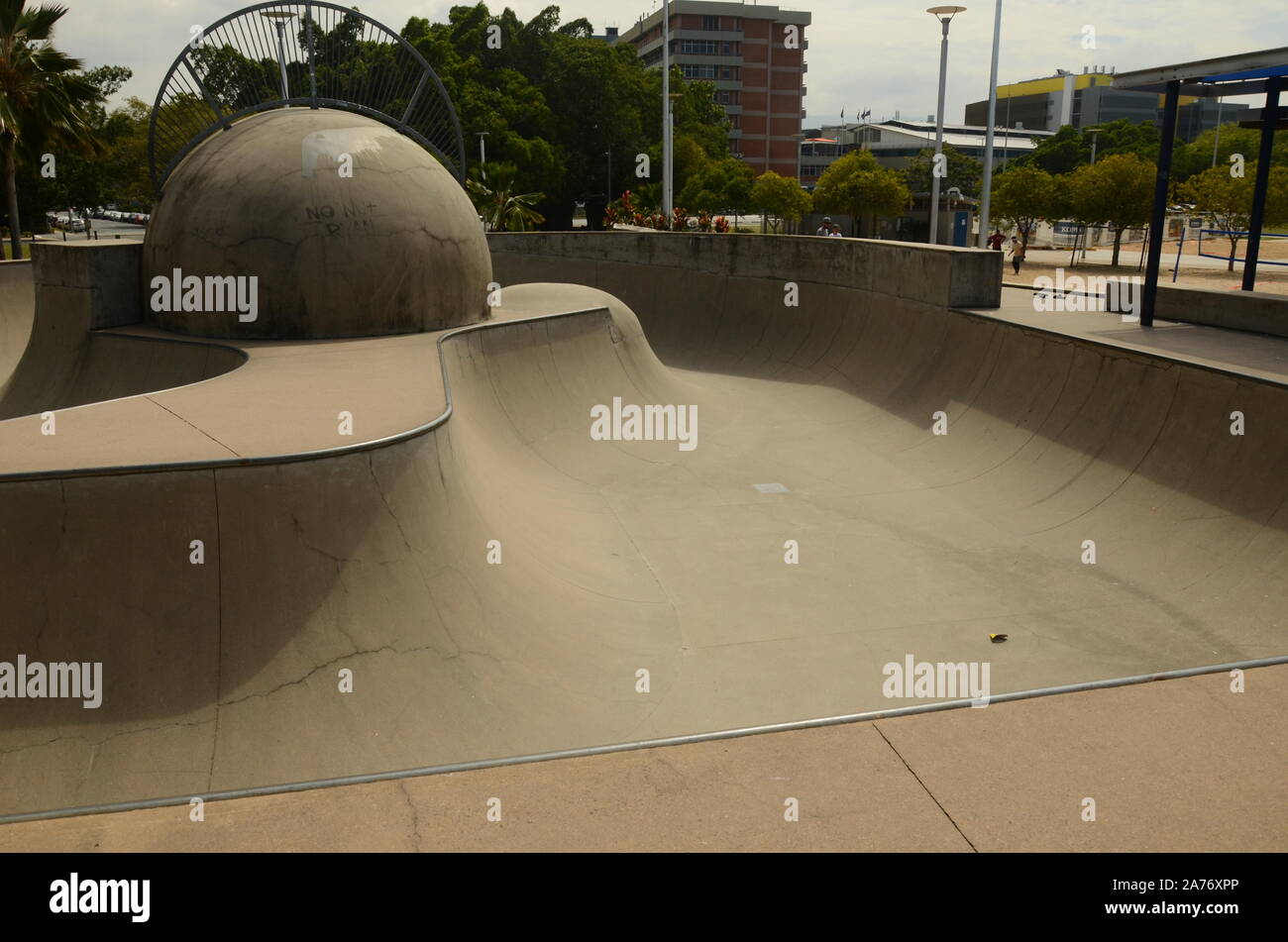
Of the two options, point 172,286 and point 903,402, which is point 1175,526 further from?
point 172,286

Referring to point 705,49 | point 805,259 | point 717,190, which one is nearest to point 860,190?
point 717,190

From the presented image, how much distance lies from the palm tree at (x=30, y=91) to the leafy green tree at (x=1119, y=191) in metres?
31.9

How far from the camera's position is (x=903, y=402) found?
17.6 metres

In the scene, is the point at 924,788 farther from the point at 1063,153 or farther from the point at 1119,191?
the point at 1063,153

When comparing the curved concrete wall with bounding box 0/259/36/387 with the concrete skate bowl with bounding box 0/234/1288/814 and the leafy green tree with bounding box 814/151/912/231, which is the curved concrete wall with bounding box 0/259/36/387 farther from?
the leafy green tree with bounding box 814/151/912/231

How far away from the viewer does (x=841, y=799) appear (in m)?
5.38

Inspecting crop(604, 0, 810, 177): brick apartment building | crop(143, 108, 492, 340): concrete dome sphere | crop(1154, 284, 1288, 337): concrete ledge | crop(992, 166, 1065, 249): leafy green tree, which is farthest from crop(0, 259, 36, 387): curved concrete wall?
crop(604, 0, 810, 177): brick apartment building

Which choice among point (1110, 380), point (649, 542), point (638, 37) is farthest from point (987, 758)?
point (638, 37)

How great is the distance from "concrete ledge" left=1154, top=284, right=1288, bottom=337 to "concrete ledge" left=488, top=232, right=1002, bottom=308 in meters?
2.91

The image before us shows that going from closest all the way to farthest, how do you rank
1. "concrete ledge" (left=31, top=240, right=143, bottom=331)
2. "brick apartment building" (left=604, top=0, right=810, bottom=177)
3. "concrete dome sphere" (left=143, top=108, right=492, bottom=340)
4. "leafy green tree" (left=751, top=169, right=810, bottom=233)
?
"concrete dome sphere" (left=143, top=108, right=492, bottom=340) → "concrete ledge" (left=31, top=240, right=143, bottom=331) → "leafy green tree" (left=751, top=169, right=810, bottom=233) → "brick apartment building" (left=604, top=0, right=810, bottom=177)

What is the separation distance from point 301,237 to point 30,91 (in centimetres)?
1800

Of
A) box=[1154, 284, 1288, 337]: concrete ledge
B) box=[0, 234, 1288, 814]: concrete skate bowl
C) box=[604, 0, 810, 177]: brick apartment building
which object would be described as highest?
box=[604, 0, 810, 177]: brick apartment building

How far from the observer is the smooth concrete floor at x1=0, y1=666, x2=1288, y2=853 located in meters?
5.01

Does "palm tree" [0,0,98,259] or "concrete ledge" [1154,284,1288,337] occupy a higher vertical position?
"palm tree" [0,0,98,259]
